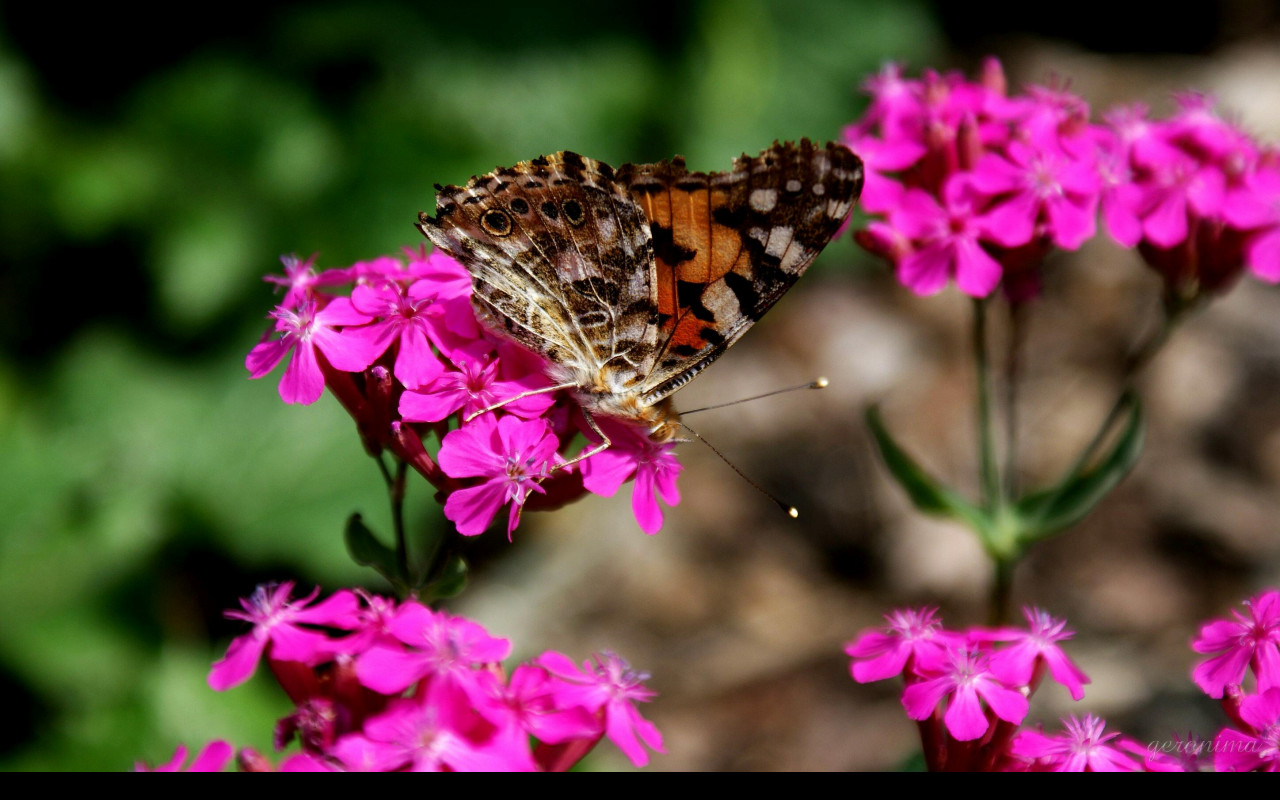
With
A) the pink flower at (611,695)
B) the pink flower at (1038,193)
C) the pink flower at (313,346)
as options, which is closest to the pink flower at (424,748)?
the pink flower at (611,695)

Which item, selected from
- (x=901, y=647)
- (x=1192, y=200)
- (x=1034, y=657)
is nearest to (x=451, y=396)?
(x=901, y=647)

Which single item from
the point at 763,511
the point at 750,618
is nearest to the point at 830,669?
the point at 750,618

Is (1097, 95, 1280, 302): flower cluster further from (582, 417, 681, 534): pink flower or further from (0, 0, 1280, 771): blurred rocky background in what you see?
(0, 0, 1280, 771): blurred rocky background

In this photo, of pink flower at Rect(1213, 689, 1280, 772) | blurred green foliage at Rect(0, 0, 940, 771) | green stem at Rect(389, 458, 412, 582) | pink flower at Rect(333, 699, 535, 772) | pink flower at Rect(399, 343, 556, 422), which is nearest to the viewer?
pink flower at Rect(333, 699, 535, 772)

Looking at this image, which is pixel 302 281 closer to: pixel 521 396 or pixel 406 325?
pixel 406 325

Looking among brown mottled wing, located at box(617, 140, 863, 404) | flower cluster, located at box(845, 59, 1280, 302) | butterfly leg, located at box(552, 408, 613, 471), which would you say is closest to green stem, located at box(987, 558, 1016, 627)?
flower cluster, located at box(845, 59, 1280, 302)

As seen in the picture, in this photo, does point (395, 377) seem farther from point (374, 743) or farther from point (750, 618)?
point (750, 618)
